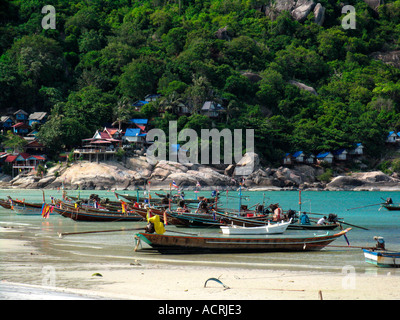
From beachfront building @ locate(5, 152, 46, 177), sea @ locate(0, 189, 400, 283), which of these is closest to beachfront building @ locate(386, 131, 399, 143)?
beachfront building @ locate(5, 152, 46, 177)

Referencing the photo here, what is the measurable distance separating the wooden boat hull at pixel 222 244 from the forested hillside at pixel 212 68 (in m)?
71.2

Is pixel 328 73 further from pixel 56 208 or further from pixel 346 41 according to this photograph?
pixel 56 208

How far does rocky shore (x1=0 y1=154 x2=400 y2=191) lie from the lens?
274ft

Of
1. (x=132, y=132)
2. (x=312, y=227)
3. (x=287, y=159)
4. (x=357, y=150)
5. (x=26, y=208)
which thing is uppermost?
(x=132, y=132)

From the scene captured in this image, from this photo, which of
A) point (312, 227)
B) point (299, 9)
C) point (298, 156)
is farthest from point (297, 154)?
point (312, 227)

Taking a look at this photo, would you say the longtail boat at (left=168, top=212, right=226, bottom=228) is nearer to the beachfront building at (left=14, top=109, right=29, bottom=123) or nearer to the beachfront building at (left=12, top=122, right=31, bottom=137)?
the beachfront building at (left=12, top=122, right=31, bottom=137)

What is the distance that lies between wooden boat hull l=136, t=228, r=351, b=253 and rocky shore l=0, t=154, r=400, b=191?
5904cm

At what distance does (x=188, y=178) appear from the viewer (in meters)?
83.9

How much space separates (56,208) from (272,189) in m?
53.1

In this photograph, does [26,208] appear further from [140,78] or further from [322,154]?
[140,78]

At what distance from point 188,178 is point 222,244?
200 ft

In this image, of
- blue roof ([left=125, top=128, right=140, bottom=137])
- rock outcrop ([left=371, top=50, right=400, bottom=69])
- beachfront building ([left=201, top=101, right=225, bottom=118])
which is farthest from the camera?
rock outcrop ([left=371, top=50, right=400, bottom=69])

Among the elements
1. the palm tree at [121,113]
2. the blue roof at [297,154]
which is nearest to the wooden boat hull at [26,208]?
the palm tree at [121,113]

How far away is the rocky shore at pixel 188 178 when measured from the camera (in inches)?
3287
